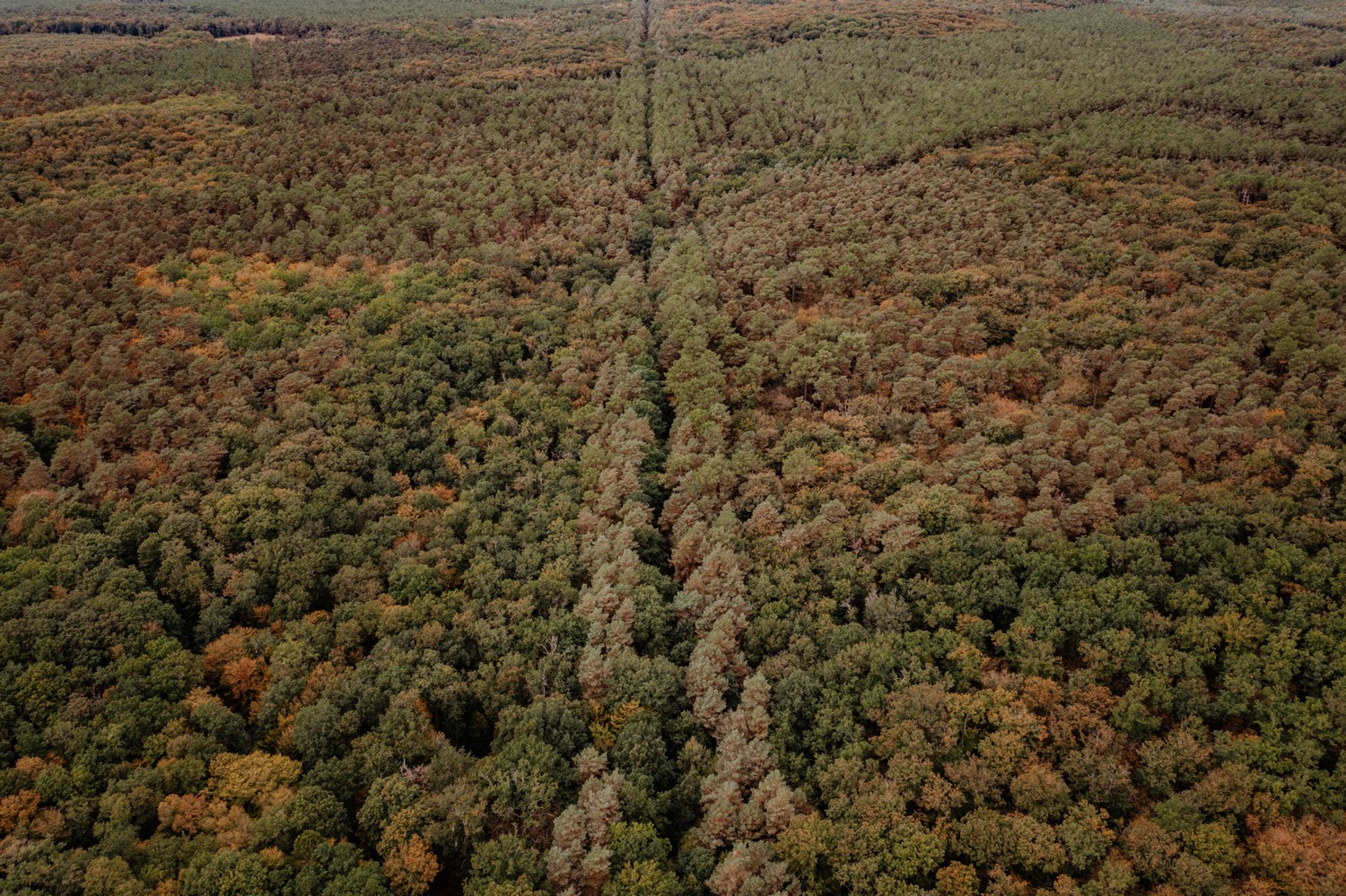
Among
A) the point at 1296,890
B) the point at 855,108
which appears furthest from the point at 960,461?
the point at 855,108

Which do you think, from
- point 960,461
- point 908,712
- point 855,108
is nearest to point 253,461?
point 908,712

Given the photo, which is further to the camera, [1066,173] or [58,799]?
[1066,173]

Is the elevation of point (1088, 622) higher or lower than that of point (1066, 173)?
lower

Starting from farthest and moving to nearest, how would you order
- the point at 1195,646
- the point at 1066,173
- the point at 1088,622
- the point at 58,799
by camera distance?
the point at 1066,173, the point at 1088,622, the point at 1195,646, the point at 58,799

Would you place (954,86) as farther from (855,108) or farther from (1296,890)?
(1296,890)

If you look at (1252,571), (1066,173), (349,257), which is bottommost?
(1252,571)

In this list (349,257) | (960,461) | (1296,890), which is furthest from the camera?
(349,257)
